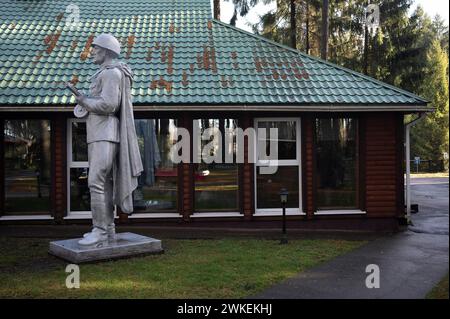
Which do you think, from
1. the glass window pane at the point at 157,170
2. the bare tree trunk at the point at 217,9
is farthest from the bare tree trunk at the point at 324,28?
the glass window pane at the point at 157,170

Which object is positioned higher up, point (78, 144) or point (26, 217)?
point (78, 144)

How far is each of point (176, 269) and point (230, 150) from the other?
4.19 metres

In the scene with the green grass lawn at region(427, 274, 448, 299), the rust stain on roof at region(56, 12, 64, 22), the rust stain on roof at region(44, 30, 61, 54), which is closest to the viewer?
the green grass lawn at region(427, 274, 448, 299)

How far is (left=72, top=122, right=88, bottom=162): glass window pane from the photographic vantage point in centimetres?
1047

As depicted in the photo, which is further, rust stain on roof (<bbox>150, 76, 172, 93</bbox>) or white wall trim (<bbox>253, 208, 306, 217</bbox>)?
white wall trim (<bbox>253, 208, 306, 217</bbox>)

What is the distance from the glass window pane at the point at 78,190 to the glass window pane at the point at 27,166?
1.74 feet

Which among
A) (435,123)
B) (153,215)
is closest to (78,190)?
(153,215)

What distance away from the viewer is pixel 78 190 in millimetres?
10500

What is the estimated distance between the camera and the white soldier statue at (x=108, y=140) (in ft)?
23.5

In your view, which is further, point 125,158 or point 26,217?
point 26,217

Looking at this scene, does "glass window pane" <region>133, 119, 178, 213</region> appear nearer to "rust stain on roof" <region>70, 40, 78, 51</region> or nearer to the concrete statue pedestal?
the concrete statue pedestal

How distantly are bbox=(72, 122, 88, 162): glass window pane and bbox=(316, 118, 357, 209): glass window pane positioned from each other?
513 cm

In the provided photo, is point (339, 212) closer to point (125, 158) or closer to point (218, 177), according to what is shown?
point (218, 177)

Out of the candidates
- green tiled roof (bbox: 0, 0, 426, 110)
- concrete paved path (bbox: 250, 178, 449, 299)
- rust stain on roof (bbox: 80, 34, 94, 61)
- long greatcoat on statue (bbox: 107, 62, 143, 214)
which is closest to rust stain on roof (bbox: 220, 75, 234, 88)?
green tiled roof (bbox: 0, 0, 426, 110)
